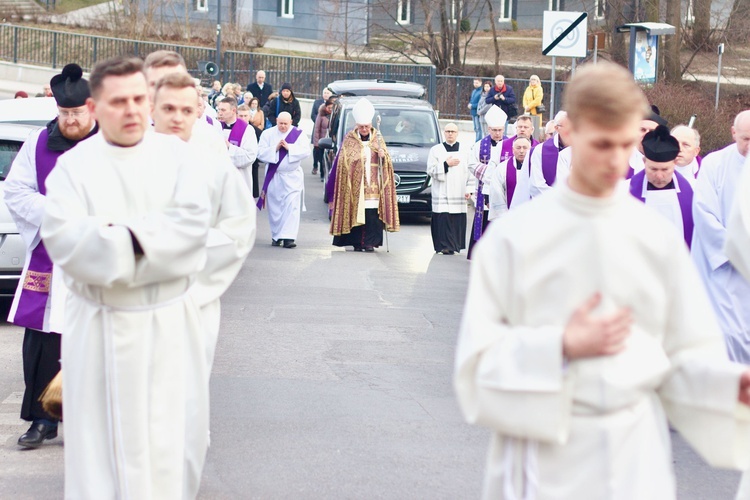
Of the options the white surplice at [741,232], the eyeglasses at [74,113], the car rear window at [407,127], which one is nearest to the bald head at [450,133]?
the car rear window at [407,127]

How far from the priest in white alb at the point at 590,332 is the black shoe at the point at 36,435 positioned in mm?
4207

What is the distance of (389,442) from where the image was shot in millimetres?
7137

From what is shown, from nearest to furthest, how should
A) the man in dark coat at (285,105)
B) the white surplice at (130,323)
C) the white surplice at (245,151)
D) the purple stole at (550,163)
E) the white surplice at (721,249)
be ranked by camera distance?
the white surplice at (130,323) → the white surplice at (721,249) → the purple stole at (550,163) → the white surplice at (245,151) → the man in dark coat at (285,105)

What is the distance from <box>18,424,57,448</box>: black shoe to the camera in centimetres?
688

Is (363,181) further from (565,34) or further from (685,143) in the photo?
(685,143)

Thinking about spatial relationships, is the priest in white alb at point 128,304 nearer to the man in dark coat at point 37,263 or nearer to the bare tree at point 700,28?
the man in dark coat at point 37,263

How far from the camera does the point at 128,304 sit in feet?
15.3

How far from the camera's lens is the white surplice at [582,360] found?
3189 mm

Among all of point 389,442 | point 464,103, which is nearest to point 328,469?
point 389,442

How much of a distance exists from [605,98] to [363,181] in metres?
14.3

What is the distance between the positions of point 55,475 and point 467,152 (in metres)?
12.5

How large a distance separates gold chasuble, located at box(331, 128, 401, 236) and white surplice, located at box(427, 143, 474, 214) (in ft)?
1.99

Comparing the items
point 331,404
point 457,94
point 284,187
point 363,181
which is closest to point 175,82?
point 331,404

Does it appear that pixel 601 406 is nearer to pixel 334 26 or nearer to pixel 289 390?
pixel 289 390
